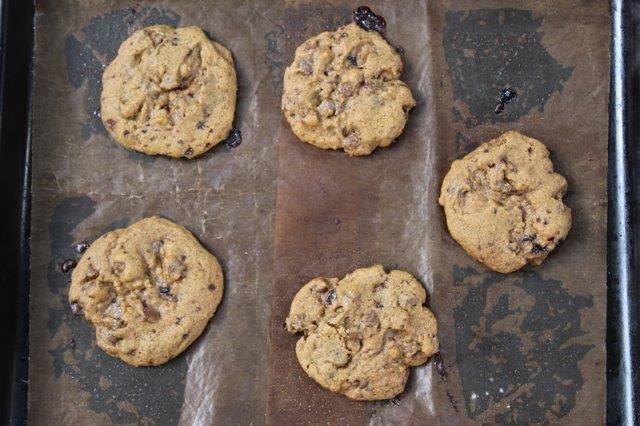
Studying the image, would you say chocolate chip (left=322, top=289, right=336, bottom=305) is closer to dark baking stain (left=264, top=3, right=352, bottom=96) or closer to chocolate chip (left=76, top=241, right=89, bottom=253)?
dark baking stain (left=264, top=3, right=352, bottom=96)

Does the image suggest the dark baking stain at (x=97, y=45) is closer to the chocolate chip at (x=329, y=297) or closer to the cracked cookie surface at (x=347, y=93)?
the cracked cookie surface at (x=347, y=93)

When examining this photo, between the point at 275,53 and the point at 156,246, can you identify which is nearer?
the point at 156,246

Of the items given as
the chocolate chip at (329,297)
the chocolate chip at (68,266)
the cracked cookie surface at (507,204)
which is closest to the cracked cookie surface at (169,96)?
the chocolate chip at (68,266)

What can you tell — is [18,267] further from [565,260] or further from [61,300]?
[565,260]

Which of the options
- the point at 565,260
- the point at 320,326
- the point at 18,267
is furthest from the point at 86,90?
the point at 565,260

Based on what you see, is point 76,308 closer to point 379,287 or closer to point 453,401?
point 379,287

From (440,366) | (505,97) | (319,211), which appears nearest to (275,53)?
(319,211)
